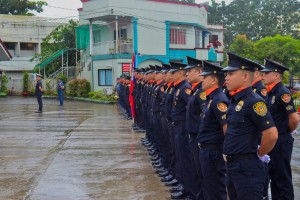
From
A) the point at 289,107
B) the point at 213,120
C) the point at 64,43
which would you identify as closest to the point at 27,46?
the point at 64,43

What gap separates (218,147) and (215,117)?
31cm

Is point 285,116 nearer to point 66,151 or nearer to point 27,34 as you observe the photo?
point 66,151

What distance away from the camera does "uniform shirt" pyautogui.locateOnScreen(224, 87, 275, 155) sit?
13.5 ft

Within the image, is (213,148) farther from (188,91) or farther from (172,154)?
(172,154)

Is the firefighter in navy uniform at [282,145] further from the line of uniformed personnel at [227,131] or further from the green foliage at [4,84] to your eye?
the green foliage at [4,84]

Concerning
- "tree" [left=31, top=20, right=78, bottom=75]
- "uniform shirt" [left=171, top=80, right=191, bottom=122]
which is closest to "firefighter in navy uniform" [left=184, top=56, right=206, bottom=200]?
"uniform shirt" [left=171, top=80, right=191, bottom=122]

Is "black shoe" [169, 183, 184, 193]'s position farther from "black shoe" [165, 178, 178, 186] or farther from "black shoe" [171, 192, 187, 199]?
"black shoe" [165, 178, 178, 186]

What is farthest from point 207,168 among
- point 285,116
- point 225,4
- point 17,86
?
point 225,4

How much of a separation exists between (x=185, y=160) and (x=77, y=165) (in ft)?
10.4

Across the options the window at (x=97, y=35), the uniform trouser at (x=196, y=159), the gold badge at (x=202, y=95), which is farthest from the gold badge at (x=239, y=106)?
the window at (x=97, y=35)

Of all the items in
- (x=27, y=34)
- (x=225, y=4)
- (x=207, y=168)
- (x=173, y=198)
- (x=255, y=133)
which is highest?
(x=225, y=4)

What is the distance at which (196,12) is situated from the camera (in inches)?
1385

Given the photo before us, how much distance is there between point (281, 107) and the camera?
585cm

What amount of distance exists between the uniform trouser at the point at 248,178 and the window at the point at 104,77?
28791 mm
